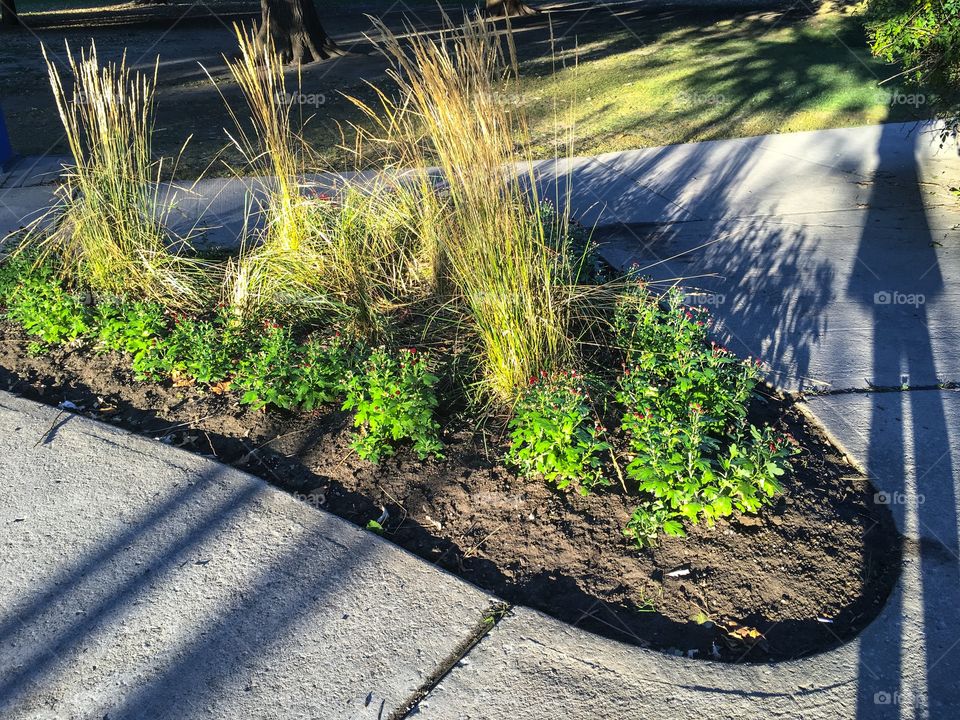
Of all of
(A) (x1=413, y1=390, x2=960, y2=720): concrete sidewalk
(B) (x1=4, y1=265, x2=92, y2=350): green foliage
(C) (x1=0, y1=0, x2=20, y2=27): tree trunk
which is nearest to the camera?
(A) (x1=413, y1=390, x2=960, y2=720): concrete sidewalk

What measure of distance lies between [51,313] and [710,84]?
339 inches

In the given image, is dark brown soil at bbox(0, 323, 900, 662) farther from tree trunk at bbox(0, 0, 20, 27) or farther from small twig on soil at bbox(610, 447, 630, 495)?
tree trunk at bbox(0, 0, 20, 27)

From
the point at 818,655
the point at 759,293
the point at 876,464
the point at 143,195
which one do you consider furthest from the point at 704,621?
the point at 143,195

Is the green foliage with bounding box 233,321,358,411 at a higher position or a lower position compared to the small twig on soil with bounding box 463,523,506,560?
higher

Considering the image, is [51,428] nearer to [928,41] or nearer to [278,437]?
[278,437]

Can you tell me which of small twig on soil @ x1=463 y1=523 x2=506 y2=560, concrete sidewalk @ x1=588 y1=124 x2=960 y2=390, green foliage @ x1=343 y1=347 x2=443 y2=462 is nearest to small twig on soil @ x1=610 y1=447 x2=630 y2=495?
small twig on soil @ x1=463 y1=523 x2=506 y2=560

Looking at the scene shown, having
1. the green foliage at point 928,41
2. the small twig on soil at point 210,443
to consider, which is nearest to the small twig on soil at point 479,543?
the small twig on soil at point 210,443

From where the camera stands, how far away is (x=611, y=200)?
687cm

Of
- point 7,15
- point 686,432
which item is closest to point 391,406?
point 686,432

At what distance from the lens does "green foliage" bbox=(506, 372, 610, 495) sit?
3346 millimetres

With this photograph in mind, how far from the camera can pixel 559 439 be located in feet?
11.0

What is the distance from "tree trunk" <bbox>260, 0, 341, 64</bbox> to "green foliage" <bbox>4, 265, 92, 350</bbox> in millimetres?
9485

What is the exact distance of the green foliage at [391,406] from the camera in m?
3.57

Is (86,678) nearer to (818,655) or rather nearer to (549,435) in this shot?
(549,435)
